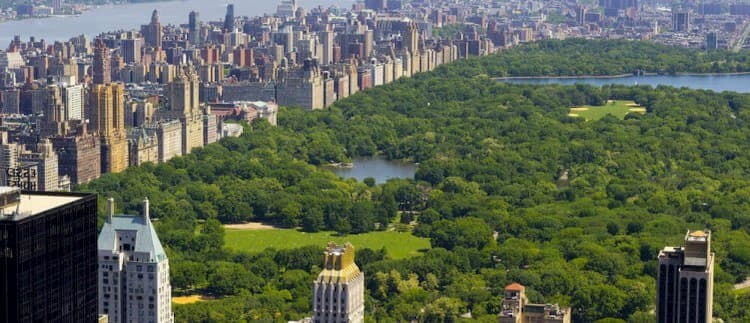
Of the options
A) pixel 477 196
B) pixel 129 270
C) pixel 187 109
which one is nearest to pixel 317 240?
pixel 477 196

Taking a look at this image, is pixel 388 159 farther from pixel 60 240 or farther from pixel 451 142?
pixel 60 240

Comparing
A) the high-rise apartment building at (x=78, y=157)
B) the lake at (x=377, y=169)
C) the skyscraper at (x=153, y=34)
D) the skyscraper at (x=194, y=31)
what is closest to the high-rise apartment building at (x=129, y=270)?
the high-rise apartment building at (x=78, y=157)

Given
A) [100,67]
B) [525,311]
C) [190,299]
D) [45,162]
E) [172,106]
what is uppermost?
[100,67]

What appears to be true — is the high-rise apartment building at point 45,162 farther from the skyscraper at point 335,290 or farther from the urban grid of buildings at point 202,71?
the skyscraper at point 335,290

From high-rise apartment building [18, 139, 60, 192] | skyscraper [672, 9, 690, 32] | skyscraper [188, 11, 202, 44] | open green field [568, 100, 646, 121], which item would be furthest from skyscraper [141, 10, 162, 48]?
skyscraper [672, 9, 690, 32]

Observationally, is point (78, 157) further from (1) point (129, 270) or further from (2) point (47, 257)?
(2) point (47, 257)

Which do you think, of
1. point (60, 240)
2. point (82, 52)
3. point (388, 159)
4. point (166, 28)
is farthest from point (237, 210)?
point (166, 28)

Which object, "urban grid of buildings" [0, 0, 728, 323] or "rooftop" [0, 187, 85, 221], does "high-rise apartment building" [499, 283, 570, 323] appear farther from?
Result: "rooftop" [0, 187, 85, 221]
